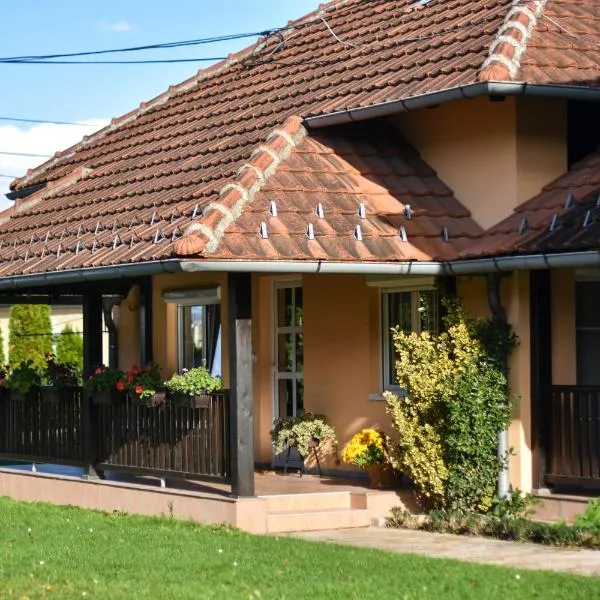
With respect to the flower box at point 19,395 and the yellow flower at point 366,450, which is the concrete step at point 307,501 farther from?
the flower box at point 19,395

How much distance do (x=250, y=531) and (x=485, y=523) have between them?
7.06 feet

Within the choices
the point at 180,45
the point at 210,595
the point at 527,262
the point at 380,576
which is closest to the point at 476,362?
the point at 527,262

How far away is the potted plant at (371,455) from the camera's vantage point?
14352 millimetres

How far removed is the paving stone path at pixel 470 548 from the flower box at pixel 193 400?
1630mm

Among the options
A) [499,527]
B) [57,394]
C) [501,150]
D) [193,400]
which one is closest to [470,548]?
[499,527]

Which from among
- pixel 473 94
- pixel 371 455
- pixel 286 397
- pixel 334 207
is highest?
pixel 473 94

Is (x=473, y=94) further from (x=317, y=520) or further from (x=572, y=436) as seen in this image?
(x=317, y=520)

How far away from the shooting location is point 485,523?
1279 cm

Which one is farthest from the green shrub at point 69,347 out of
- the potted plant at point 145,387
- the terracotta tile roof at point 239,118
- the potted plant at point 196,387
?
the potted plant at point 196,387

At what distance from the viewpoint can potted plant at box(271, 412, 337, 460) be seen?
1560 cm

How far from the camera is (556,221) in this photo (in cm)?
1275

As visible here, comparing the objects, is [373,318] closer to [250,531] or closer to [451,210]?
[451,210]

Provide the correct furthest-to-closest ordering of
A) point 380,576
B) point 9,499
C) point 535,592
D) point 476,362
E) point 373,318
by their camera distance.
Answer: point 9,499
point 373,318
point 476,362
point 380,576
point 535,592

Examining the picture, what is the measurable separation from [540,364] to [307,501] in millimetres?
2614
